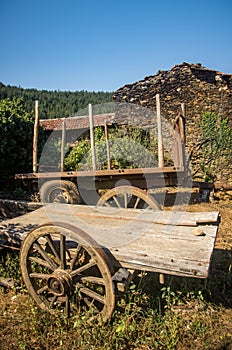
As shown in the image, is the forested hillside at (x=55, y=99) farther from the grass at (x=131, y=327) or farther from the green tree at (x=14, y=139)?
the grass at (x=131, y=327)

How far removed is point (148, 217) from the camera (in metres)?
3.09

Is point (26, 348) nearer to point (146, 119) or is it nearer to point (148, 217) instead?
point (148, 217)

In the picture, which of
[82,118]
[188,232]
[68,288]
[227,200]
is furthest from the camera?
[82,118]

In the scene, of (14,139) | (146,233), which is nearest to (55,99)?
(14,139)

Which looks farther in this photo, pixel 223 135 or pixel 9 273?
pixel 223 135

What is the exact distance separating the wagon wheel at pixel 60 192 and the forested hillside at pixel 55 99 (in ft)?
43.6

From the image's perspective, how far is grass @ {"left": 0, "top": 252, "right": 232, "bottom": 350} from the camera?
2.17m

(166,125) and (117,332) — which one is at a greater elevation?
(166,125)

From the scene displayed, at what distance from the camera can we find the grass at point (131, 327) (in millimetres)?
2170

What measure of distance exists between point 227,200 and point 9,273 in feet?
18.2

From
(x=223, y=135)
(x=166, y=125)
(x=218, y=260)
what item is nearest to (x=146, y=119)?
(x=166, y=125)

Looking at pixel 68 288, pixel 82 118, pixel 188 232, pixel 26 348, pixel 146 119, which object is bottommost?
pixel 26 348

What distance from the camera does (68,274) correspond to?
2.34 meters

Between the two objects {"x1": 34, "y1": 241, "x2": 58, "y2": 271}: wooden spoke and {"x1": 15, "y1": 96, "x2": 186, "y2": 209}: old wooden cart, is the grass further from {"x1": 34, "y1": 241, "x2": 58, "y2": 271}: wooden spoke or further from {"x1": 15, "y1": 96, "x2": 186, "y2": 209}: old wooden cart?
{"x1": 15, "y1": 96, "x2": 186, "y2": 209}: old wooden cart
